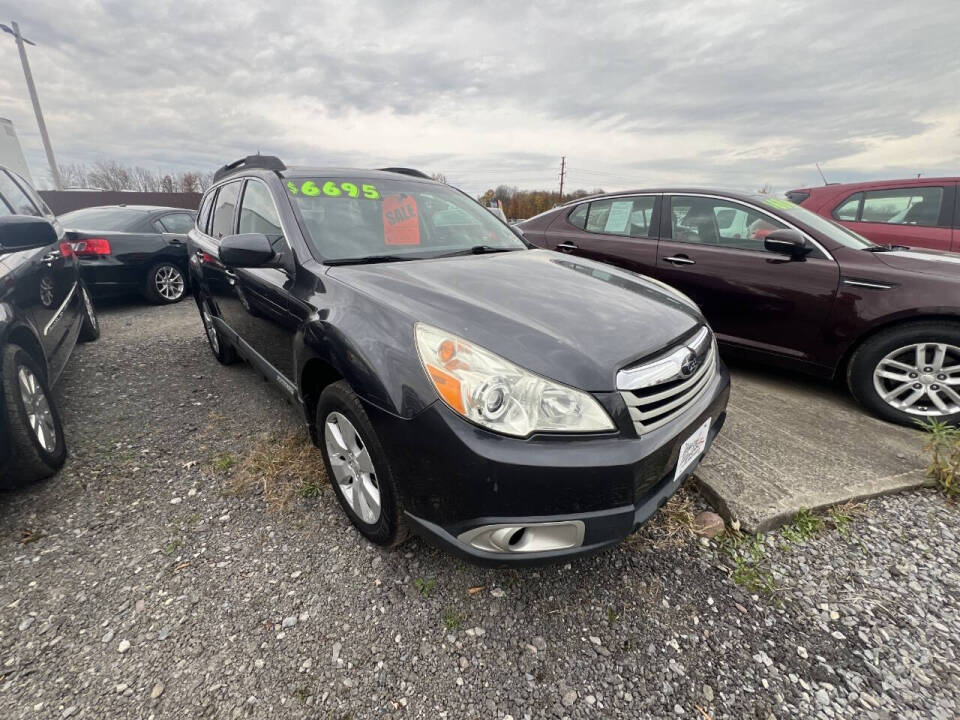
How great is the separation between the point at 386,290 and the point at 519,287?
561 millimetres

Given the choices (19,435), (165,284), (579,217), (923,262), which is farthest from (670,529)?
(165,284)

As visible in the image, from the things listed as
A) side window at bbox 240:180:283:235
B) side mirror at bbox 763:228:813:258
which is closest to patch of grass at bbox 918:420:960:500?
side mirror at bbox 763:228:813:258

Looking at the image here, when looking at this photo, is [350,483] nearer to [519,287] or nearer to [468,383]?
[468,383]

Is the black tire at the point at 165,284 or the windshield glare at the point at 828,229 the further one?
the black tire at the point at 165,284

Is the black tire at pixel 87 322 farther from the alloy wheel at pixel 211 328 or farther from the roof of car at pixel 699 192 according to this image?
the roof of car at pixel 699 192

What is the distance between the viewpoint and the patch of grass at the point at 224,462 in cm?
251

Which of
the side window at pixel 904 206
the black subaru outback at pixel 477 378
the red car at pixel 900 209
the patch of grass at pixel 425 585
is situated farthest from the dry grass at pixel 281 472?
the side window at pixel 904 206

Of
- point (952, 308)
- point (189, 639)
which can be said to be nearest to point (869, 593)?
point (952, 308)

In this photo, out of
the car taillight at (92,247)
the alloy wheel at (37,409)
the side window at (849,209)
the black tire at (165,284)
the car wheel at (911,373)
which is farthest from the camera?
the black tire at (165,284)

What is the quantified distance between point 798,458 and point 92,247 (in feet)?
24.6

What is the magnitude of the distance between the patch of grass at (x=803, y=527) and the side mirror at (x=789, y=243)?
6.20 ft

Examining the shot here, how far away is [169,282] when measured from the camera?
637 cm

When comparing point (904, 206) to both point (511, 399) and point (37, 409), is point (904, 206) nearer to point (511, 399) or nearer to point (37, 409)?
point (511, 399)

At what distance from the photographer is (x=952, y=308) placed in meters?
2.64
